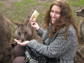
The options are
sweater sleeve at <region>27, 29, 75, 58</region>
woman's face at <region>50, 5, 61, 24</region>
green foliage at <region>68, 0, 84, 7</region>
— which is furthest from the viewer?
green foliage at <region>68, 0, 84, 7</region>

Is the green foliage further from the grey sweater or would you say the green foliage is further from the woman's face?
the grey sweater

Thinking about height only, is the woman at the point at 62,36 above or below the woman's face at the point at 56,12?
below

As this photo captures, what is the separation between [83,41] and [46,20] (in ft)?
9.99

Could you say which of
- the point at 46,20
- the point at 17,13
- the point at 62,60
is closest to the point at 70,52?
the point at 62,60

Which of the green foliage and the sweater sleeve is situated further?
the green foliage

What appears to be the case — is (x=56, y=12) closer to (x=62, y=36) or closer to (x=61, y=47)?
(x=62, y=36)

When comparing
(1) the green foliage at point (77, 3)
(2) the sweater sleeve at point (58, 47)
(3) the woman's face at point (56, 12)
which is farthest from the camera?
(1) the green foliage at point (77, 3)

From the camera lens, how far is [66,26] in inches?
83.5

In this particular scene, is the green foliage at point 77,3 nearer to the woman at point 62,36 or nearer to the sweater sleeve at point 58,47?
the woman at point 62,36

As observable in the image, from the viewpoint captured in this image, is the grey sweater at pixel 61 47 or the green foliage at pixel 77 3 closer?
the grey sweater at pixel 61 47

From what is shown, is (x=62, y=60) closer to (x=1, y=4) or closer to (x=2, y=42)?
(x=2, y=42)

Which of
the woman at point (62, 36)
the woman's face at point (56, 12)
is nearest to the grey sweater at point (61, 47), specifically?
the woman at point (62, 36)

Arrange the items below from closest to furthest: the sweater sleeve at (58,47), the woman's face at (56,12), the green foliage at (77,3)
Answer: the sweater sleeve at (58,47), the woman's face at (56,12), the green foliage at (77,3)

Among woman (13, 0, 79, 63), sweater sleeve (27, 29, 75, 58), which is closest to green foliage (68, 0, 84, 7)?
woman (13, 0, 79, 63)
